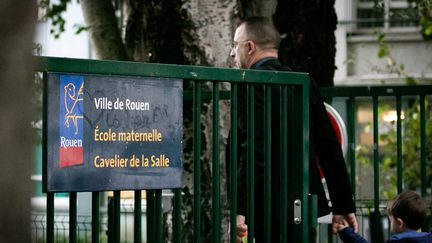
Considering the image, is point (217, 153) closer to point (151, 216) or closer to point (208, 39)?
point (151, 216)

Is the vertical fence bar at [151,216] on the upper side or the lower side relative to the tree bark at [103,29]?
lower

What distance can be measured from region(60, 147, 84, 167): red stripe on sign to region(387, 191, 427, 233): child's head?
2.40 metres

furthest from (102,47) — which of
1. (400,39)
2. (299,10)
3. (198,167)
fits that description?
(400,39)

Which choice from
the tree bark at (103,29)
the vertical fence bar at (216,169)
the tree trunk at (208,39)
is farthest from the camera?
the tree bark at (103,29)

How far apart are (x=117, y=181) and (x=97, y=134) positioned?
0.21 m

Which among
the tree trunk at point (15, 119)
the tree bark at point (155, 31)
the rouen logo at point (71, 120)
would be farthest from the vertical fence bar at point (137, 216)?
the tree bark at point (155, 31)

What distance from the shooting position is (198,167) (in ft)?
16.9

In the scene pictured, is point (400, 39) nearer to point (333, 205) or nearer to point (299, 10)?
point (299, 10)

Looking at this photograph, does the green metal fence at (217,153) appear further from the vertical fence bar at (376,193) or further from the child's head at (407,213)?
the vertical fence bar at (376,193)

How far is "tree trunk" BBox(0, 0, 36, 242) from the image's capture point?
264cm

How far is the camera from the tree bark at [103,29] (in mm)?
11266

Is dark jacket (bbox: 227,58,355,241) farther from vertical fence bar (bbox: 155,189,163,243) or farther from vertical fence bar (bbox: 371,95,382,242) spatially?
vertical fence bar (bbox: 371,95,382,242)

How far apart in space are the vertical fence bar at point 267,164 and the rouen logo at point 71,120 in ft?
3.54

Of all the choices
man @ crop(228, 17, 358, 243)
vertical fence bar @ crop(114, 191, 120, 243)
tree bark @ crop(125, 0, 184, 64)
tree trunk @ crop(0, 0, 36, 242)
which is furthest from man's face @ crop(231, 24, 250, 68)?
tree trunk @ crop(0, 0, 36, 242)
